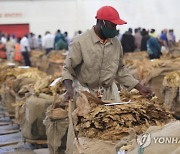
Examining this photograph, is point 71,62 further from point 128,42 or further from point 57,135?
point 128,42

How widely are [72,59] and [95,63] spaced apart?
0.72 feet

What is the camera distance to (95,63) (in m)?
4.41

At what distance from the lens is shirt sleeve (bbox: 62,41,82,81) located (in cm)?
439

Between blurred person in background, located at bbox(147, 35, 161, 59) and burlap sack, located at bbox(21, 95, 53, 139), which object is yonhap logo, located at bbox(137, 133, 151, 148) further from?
blurred person in background, located at bbox(147, 35, 161, 59)

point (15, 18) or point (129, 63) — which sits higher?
point (15, 18)

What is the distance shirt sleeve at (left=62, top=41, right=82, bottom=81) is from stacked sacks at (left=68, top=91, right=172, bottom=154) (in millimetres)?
411

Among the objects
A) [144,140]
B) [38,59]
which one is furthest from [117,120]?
[38,59]

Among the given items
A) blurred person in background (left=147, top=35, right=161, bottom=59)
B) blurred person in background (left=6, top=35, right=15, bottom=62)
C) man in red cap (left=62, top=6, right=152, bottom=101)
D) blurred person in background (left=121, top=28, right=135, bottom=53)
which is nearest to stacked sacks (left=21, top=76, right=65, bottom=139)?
man in red cap (left=62, top=6, right=152, bottom=101)

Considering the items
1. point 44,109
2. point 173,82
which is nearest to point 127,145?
point 44,109

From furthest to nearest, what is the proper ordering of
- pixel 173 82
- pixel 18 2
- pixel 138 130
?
pixel 18 2, pixel 173 82, pixel 138 130

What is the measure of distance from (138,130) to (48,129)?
1.89 m

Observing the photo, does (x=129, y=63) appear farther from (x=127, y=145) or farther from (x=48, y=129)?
(x=127, y=145)

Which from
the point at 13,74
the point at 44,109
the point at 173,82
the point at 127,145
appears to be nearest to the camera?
the point at 127,145

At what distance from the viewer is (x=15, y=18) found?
102ft
